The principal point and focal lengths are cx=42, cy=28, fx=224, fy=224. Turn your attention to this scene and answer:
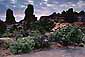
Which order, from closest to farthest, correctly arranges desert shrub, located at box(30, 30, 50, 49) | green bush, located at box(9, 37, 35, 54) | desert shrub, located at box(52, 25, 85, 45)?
1. green bush, located at box(9, 37, 35, 54)
2. desert shrub, located at box(30, 30, 50, 49)
3. desert shrub, located at box(52, 25, 85, 45)

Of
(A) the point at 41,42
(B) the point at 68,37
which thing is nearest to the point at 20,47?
(A) the point at 41,42

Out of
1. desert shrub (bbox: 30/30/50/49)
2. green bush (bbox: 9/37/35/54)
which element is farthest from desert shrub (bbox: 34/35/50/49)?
green bush (bbox: 9/37/35/54)

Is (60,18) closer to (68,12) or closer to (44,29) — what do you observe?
(68,12)

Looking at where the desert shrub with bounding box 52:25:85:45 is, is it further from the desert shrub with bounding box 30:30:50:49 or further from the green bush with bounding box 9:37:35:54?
the green bush with bounding box 9:37:35:54

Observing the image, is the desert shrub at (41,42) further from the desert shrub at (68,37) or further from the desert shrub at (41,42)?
the desert shrub at (68,37)

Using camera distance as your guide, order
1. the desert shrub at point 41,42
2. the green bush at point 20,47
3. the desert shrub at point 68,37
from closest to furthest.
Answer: the green bush at point 20,47, the desert shrub at point 41,42, the desert shrub at point 68,37

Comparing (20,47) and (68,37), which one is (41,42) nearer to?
(20,47)

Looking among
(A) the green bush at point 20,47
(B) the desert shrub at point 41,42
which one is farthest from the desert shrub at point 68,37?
(A) the green bush at point 20,47

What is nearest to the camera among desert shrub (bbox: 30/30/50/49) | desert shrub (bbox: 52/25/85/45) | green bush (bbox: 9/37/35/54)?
green bush (bbox: 9/37/35/54)

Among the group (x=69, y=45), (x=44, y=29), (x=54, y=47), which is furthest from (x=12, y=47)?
(x=44, y=29)

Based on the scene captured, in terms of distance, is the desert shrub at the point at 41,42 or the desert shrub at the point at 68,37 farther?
the desert shrub at the point at 68,37

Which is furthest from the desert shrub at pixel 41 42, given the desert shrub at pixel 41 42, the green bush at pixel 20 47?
the green bush at pixel 20 47

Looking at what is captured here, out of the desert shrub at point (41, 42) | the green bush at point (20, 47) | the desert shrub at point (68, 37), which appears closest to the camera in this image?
the green bush at point (20, 47)

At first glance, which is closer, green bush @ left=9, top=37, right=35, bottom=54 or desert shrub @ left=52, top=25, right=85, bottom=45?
green bush @ left=9, top=37, right=35, bottom=54
